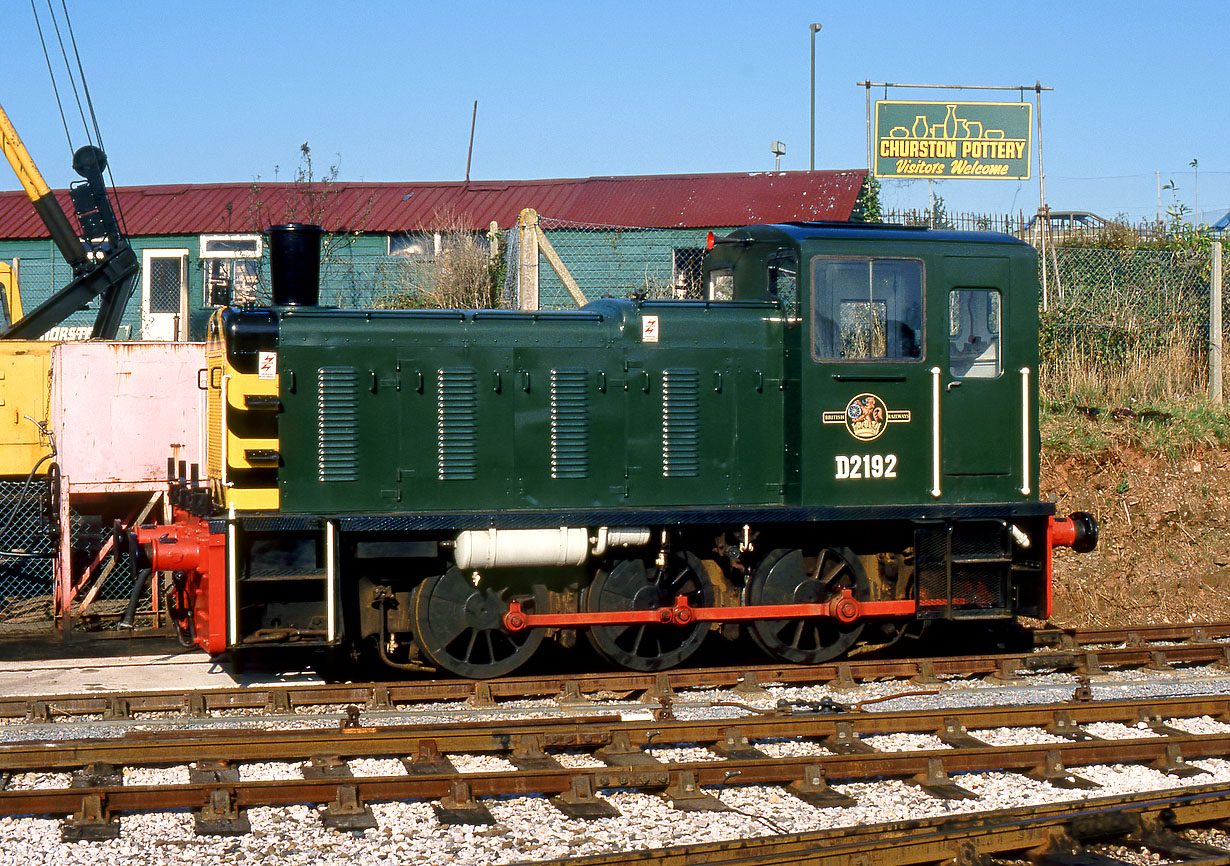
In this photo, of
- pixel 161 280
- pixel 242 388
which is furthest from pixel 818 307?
pixel 161 280

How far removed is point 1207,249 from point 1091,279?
6.46 ft

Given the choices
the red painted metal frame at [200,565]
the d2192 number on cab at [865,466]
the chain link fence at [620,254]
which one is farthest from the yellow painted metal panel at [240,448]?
the chain link fence at [620,254]

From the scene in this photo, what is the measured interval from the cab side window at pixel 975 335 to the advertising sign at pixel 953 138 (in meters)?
11.9

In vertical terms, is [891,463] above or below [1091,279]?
below

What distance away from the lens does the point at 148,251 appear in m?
20.1

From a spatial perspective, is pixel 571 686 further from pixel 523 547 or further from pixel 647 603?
pixel 523 547

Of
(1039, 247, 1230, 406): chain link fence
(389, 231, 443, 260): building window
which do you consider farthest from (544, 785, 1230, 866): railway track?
(389, 231, 443, 260): building window

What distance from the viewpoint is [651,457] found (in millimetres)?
8555

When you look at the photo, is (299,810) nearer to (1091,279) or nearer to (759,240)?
(759,240)

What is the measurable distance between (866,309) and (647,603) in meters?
2.47

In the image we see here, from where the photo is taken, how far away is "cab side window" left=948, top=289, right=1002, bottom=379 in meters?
8.59

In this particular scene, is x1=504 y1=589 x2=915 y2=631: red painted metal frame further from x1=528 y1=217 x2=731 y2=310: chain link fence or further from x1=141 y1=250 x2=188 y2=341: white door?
x1=141 y1=250 x2=188 y2=341: white door

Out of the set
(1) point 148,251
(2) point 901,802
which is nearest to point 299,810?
(2) point 901,802

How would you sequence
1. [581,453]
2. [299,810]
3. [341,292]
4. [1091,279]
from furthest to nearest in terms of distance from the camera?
[341,292]
[1091,279]
[581,453]
[299,810]
